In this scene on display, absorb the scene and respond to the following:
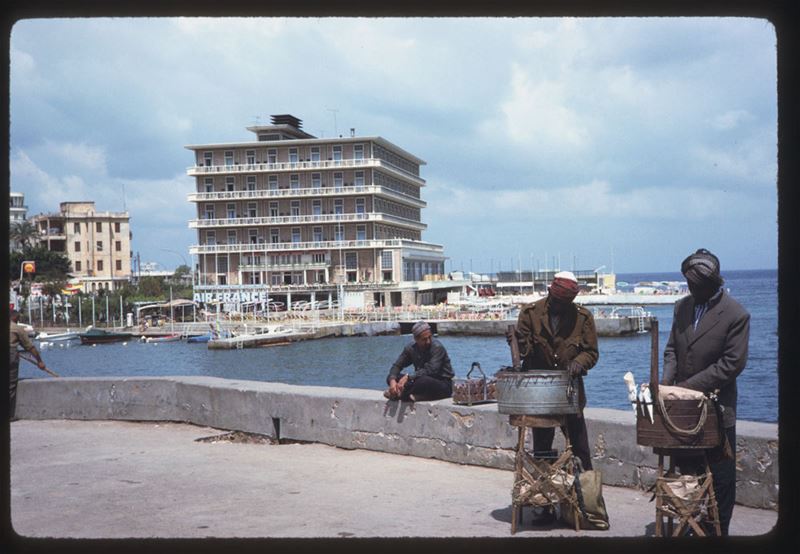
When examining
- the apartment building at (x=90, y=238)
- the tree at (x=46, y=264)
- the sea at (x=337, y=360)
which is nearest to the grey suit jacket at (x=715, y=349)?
the sea at (x=337, y=360)

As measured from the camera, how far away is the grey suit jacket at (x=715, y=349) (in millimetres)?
5473

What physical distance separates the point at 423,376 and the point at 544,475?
2.92m

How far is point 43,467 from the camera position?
8906 mm

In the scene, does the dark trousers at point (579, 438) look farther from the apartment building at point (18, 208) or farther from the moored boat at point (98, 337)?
the apartment building at point (18, 208)

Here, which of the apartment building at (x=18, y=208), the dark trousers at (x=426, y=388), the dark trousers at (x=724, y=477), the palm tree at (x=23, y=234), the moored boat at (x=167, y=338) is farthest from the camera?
the apartment building at (x=18, y=208)

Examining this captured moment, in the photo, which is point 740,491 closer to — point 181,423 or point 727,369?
point 727,369

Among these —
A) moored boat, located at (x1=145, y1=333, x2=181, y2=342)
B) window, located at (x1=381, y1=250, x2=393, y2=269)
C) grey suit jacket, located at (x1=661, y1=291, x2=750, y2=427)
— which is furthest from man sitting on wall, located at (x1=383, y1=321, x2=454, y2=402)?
window, located at (x1=381, y1=250, x2=393, y2=269)

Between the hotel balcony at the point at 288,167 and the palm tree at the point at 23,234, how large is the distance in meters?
28.8

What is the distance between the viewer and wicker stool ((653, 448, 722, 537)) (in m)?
5.55

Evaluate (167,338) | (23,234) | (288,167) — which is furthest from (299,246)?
(23,234)

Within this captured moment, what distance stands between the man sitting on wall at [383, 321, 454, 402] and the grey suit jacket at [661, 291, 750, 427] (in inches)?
138

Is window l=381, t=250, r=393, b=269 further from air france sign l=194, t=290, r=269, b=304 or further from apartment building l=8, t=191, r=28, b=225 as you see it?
apartment building l=8, t=191, r=28, b=225

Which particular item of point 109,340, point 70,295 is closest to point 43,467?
point 109,340

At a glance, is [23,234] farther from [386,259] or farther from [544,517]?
[544,517]
